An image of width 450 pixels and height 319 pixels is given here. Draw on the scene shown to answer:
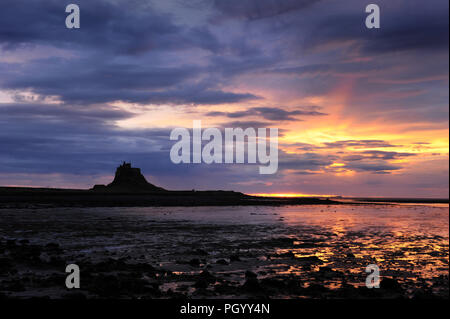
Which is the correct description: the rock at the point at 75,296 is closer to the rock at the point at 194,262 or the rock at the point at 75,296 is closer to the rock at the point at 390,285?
the rock at the point at 194,262

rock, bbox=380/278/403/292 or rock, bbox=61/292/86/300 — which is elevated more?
rock, bbox=61/292/86/300

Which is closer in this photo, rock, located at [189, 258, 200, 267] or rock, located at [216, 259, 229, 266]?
rock, located at [189, 258, 200, 267]

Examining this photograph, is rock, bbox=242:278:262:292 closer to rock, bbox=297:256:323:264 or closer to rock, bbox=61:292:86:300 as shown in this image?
rock, bbox=61:292:86:300

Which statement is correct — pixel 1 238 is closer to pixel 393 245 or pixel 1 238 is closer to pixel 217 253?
pixel 217 253

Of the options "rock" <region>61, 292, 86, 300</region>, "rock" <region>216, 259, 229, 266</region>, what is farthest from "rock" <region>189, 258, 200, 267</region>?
"rock" <region>61, 292, 86, 300</region>

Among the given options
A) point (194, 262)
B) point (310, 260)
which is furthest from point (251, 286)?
point (310, 260)

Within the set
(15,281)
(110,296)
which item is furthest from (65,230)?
(110,296)

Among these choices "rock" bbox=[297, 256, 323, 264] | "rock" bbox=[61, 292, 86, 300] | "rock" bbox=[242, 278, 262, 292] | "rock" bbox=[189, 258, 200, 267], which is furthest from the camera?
"rock" bbox=[297, 256, 323, 264]

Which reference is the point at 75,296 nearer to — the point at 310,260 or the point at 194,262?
the point at 194,262

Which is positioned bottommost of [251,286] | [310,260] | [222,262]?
[310,260]

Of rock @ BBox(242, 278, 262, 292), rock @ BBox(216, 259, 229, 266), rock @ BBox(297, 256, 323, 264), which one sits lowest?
rock @ BBox(297, 256, 323, 264)

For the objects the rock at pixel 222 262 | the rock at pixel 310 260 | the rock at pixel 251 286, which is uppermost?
the rock at pixel 251 286

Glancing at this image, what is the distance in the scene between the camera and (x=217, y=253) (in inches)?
965

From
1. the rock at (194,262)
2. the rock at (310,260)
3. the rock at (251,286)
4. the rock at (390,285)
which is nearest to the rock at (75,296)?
the rock at (251,286)
